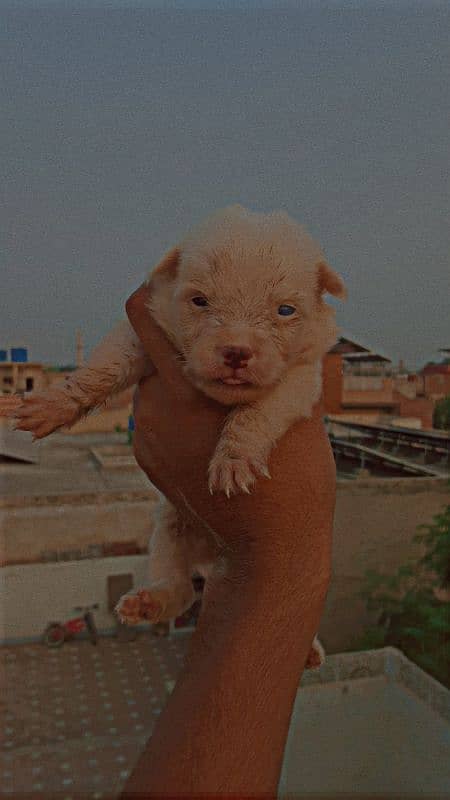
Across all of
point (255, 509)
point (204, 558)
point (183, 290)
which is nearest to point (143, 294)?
point (183, 290)

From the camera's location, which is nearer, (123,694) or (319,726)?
(319,726)

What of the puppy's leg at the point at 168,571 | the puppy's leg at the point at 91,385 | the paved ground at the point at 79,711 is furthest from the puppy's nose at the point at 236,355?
the paved ground at the point at 79,711

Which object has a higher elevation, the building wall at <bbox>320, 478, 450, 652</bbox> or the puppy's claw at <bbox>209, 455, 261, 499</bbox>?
the puppy's claw at <bbox>209, 455, 261, 499</bbox>

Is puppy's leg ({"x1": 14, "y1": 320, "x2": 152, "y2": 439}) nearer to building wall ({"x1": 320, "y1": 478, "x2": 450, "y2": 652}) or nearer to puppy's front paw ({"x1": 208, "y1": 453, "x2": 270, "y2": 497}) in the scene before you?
puppy's front paw ({"x1": 208, "y1": 453, "x2": 270, "y2": 497})

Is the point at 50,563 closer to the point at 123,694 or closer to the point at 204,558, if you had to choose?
the point at 123,694

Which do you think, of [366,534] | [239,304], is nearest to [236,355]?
[239,304]

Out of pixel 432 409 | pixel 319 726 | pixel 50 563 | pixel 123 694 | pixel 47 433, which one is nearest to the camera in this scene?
pixel 47 433

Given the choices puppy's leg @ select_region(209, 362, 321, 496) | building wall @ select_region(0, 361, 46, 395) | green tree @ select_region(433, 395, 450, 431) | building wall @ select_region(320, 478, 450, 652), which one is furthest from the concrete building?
puppy's leg @ select_region(209, 362, 321, 496)

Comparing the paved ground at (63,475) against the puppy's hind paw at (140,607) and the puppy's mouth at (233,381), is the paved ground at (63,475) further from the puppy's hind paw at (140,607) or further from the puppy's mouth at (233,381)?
the puppy's mouth at (233,381)
